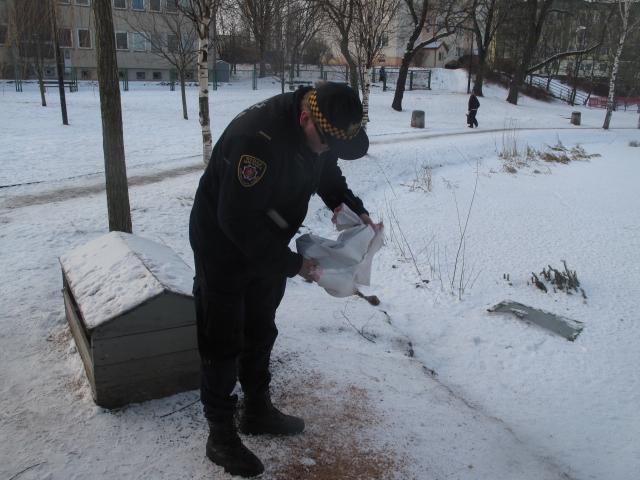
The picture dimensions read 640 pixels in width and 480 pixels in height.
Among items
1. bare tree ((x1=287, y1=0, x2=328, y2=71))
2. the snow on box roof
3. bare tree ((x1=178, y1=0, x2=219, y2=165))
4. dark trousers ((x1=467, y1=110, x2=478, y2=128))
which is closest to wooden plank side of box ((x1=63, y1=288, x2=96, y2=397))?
the snow on box roof

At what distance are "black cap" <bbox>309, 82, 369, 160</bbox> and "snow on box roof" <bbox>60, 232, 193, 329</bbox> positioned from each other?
1.13 meters

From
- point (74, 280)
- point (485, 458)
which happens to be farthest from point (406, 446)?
point (74, 280)

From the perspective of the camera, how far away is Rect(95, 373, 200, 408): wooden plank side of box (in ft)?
8.43

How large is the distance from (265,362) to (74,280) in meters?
1.19

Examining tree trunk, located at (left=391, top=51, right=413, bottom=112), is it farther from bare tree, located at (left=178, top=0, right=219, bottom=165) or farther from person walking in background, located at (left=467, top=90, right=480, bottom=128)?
bare tree, located at (left=178, top=0, right=219, bottom=165)

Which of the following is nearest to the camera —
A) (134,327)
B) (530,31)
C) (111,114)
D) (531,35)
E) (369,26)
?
(134,327)

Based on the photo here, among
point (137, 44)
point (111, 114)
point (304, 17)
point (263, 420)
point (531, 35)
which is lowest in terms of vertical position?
point (263, 420)

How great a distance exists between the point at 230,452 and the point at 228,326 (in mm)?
568

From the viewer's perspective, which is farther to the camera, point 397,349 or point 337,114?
point 397,349

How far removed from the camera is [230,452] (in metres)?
2.27

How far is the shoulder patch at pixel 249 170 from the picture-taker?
191 centimetres

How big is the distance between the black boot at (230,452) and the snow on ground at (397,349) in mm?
89

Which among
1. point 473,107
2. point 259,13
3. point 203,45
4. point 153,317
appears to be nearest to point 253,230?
point 153,317

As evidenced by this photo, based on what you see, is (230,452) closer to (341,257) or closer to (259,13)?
(341,257)
